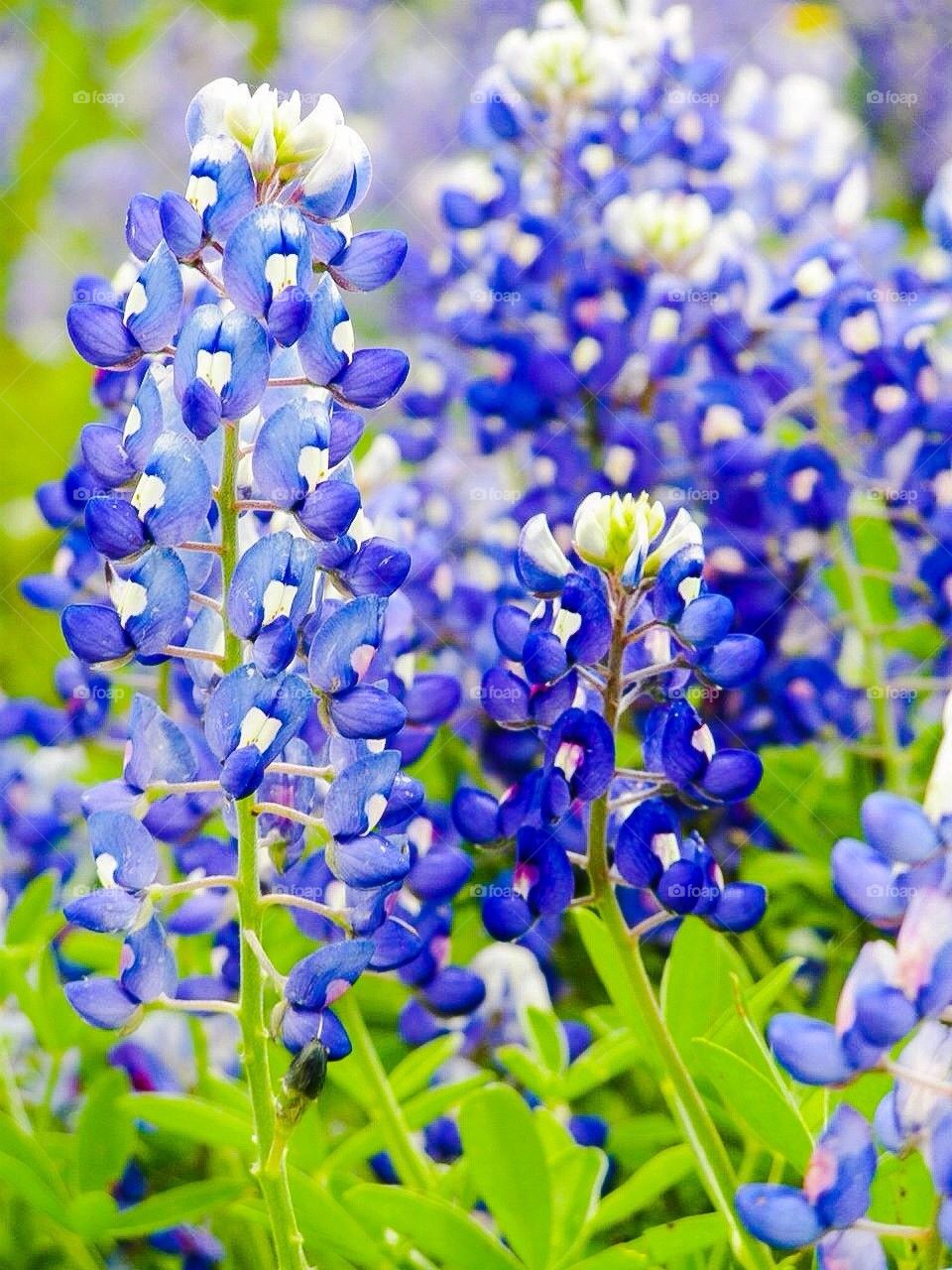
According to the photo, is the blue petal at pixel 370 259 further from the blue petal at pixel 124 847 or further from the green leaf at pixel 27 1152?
the green leaf at pixel 27 1152

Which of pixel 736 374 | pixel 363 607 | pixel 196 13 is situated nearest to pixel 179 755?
pixel 363 607

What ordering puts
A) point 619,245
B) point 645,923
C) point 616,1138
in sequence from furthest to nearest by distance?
point 619,245 → point 616,1138 → point 645,923

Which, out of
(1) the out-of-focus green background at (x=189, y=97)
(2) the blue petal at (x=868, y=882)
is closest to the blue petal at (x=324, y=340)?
(2) the blue petal at (x=868, y=882)

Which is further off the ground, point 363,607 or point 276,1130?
point 363,607

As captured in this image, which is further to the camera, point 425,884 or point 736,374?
point 736,374

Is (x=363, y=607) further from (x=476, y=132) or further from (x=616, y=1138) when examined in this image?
(x=476, y=132)
